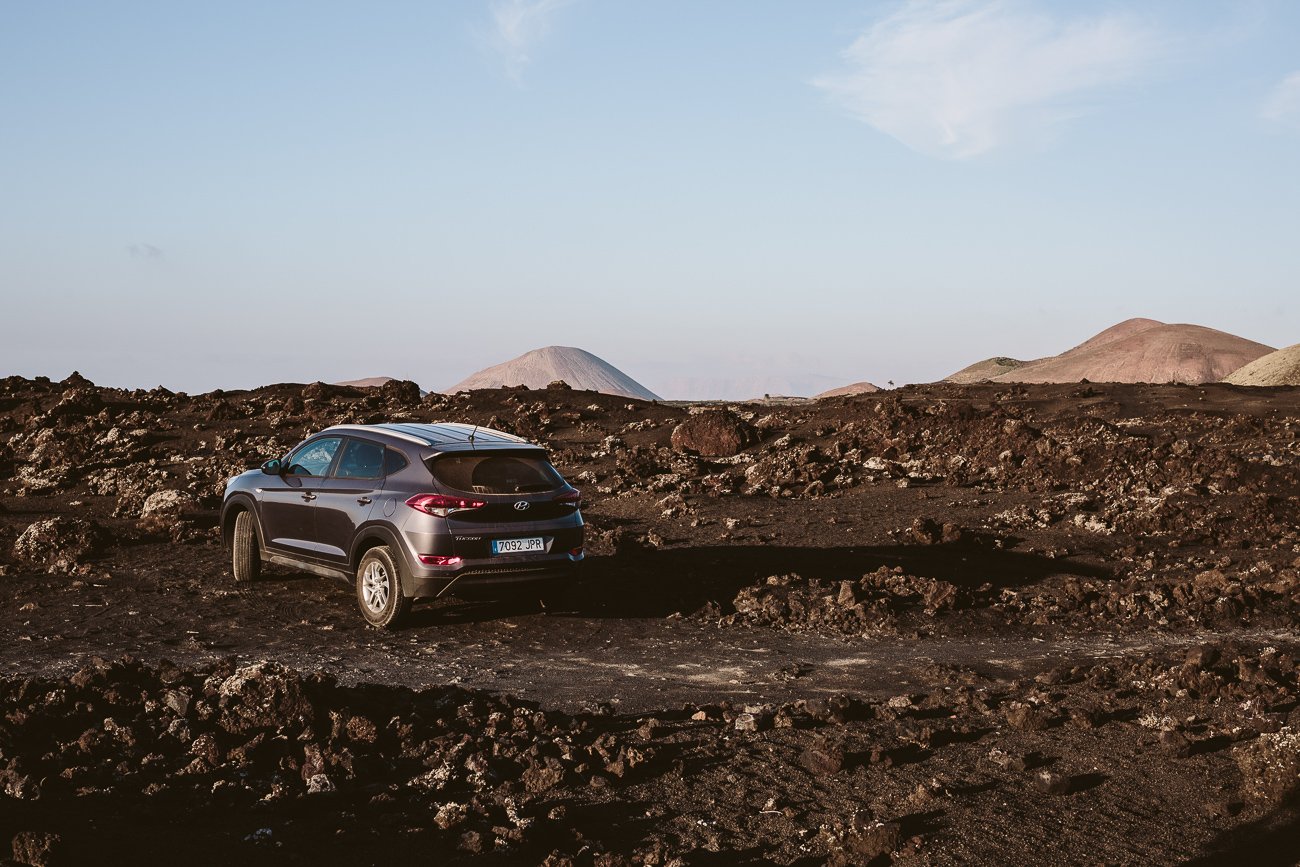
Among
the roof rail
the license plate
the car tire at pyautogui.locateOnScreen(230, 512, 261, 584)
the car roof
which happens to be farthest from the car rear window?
the car tire at pyautogui.locateOnScreen(230, 512, 261, 584)

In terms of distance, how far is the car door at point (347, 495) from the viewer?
11711 millimetres

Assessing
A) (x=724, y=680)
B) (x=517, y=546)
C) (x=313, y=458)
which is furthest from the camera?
(x=313, y=458)

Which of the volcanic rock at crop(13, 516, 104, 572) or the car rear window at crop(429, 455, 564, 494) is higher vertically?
the car rear window at crop(429, 455, 564, 494)

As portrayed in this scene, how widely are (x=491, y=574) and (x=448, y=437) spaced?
1.43 meters

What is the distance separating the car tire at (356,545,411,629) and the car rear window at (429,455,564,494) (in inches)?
36.3

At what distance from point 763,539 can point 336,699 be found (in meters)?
10.0

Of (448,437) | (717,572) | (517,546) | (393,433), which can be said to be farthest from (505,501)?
(717,572)

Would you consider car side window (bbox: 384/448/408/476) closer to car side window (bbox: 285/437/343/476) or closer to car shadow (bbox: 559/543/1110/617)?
car side window (bbox: 285/437/343/476)

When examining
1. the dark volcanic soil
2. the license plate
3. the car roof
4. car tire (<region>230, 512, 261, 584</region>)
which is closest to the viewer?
the dark volcanic soil

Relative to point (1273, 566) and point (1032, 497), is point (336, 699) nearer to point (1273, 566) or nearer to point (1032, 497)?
point (1273, 566)

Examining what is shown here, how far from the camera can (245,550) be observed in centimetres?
1362

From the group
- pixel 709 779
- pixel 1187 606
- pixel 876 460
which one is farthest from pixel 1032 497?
pixel 709 779

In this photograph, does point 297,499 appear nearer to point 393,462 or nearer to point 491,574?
point 393,462

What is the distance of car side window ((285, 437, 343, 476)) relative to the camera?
12697 millimetres
